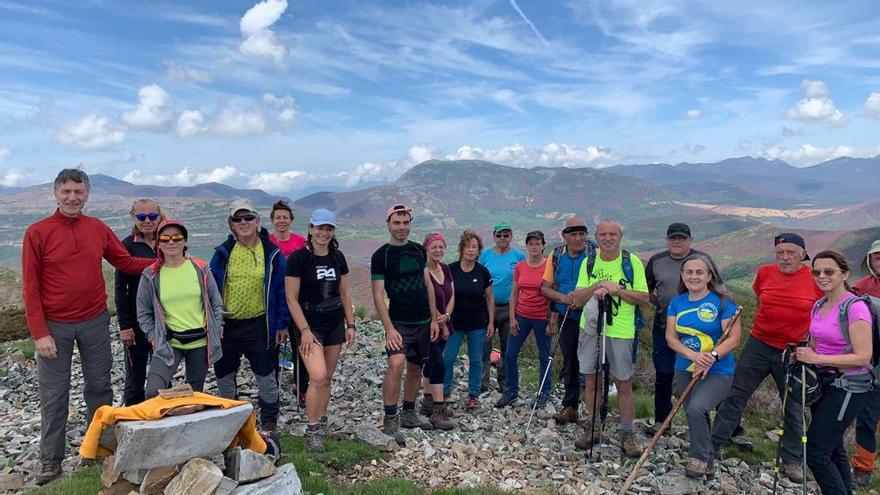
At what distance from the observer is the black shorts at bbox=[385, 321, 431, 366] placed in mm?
7770

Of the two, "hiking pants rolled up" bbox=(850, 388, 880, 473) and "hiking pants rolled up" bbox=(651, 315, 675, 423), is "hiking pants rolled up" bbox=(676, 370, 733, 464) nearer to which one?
"hiking pants rolled up" bbox=(651, 315, 675, 423)

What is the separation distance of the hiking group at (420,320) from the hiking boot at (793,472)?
0.02 meters

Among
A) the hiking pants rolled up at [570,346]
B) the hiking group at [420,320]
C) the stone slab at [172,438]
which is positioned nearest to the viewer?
the stone slab at [172,438]

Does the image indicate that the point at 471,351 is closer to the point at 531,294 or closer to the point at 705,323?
the point at 531,294

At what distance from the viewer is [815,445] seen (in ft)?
20.1

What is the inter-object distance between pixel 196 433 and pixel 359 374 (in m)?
7.54

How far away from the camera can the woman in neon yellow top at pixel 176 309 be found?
Answer: 20.4 ft

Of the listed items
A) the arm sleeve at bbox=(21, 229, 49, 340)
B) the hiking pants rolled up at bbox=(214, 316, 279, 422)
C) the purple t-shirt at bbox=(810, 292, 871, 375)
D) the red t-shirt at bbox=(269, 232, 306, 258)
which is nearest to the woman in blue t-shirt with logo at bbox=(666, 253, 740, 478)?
the purple t-shirt at bbox=(810, 292, 871, 375)

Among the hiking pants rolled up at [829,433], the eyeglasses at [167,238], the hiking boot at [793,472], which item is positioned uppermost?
the eyeglasses at [167,238]

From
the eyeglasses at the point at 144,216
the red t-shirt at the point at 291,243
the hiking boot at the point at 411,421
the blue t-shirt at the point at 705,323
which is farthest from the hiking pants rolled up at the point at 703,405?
the eyeglasses at the point at 144,216

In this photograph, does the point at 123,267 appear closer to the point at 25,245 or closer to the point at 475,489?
the point at 25,245

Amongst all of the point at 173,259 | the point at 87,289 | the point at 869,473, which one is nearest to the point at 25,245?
the point at 87,289

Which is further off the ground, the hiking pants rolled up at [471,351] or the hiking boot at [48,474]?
the hiking pants rolled up at [471,351]

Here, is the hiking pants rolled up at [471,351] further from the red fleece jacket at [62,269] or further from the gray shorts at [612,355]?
the red fleece jacket at [62,269]
